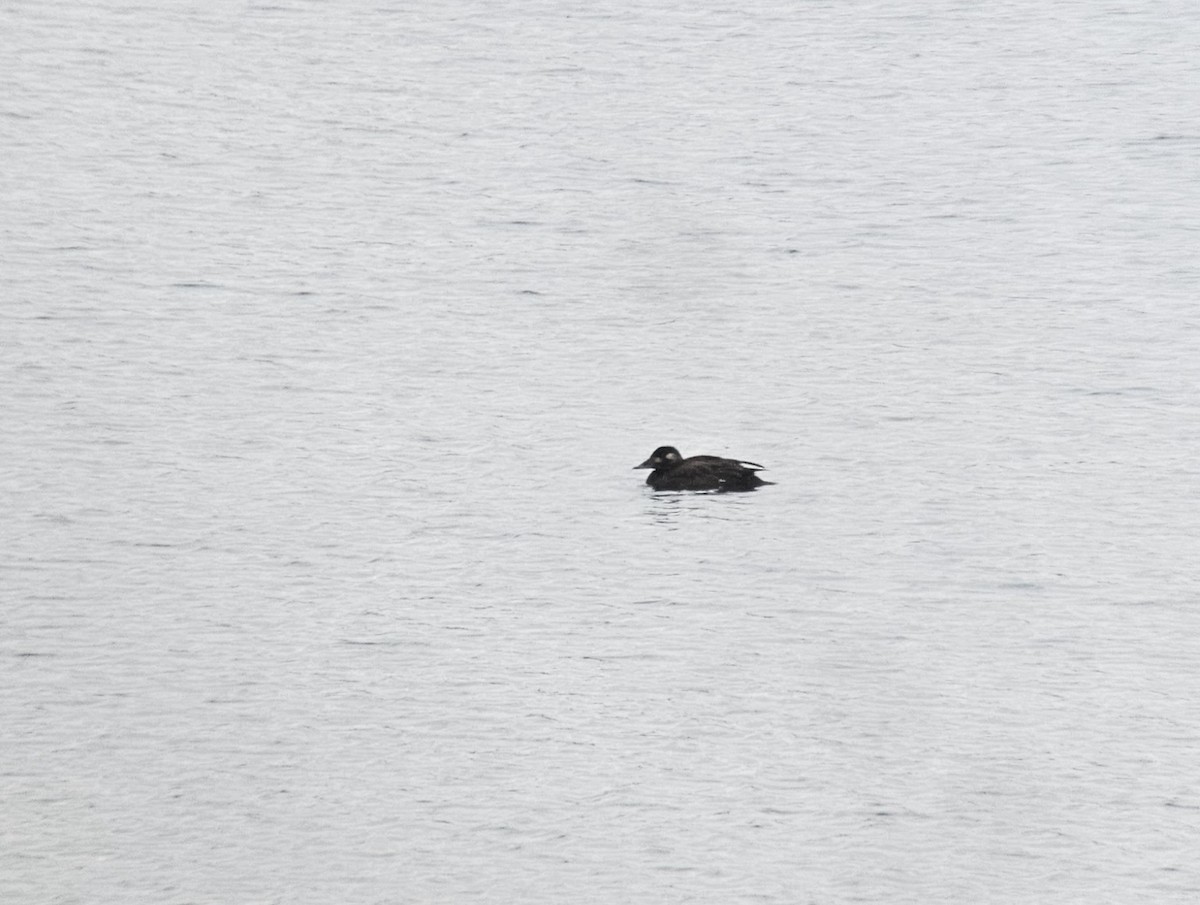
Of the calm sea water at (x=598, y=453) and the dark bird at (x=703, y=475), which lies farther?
the dark bird at (x=703, y=475)

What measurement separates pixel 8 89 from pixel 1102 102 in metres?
13.2

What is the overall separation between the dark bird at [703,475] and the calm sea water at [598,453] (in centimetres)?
23

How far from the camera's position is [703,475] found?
→ 54.0 ft

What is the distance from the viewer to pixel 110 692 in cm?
1224

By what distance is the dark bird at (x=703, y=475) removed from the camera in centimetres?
1647

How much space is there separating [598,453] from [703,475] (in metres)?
1.06

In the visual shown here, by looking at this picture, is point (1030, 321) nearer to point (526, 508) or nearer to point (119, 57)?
point (526, 508)

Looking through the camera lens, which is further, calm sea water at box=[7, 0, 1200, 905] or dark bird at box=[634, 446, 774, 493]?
dark bird at box=[634, 446, 774, 493]

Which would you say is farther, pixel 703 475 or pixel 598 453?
pixel 598 453

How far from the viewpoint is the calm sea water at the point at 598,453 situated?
10.8 meters

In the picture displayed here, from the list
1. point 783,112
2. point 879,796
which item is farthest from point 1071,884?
point 783,112

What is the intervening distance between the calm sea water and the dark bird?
228 mm

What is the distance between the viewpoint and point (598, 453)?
17.2 m

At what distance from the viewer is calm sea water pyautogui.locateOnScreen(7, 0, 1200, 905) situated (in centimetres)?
1077
